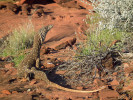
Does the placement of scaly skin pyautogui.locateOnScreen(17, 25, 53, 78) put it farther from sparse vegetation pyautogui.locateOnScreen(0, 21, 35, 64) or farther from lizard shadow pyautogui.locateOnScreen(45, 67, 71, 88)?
sparse vegetation pyautogui.locateOnScreen(0, 21, 35, 64)

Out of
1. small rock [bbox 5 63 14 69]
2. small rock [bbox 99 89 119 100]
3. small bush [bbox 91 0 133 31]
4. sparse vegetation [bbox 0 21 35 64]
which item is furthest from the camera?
sparse vegetation [bbox 0 21 35 64]

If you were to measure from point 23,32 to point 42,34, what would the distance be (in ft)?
6.85

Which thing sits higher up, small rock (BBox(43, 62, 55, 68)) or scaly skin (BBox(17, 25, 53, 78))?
scaly skin (BBox(17, 25, 53, 78))

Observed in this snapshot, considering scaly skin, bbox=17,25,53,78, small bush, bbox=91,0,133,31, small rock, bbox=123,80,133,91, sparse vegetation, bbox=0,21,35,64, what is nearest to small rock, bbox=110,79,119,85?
small rock, bbox=123,80,133,91

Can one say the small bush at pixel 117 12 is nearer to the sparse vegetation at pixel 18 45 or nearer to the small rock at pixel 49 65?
the small rock at pixel 49 65

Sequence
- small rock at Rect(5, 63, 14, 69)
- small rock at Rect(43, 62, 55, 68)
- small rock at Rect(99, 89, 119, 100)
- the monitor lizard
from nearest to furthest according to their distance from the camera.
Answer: small rock at Rect(99, 89, 119, 100), the monitor lizard, small rock at Rect(43, 62, 55, 68), small rock at Rect(5, 63, 14, 69)

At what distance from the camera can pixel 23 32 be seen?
7641 millimetres

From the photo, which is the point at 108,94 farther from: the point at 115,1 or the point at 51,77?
the point at 115,1

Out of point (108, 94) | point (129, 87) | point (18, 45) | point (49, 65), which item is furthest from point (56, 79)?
point (18, 45)

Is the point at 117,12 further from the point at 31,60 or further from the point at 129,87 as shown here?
the point at 31,60

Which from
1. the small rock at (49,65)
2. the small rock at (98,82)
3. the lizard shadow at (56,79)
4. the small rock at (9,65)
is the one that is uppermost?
the small rock at (98,82)

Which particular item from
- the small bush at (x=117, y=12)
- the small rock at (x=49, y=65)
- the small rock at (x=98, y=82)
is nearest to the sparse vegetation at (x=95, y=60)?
the small bush at (x=117, y=12)

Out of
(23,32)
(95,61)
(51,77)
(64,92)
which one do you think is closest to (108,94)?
(64,92)

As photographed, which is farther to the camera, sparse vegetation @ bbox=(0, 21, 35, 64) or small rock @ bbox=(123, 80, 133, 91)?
sparse vegetation @ bbox=(0, 21, 35, 64)
